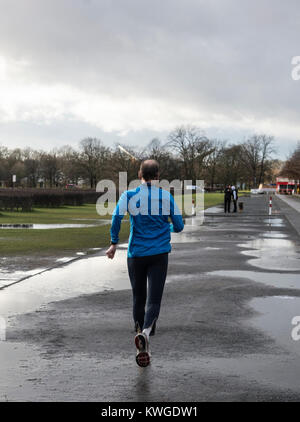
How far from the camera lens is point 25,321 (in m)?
7.14

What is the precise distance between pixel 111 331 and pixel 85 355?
1008 millimetres

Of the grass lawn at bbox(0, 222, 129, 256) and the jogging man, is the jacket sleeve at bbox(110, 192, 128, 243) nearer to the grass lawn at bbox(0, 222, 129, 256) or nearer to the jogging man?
the jogging man

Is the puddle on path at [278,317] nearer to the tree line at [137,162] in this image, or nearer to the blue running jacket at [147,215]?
the blue running jacket at [147,215]

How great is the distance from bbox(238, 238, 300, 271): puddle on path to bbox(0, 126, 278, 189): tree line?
53.6 meters

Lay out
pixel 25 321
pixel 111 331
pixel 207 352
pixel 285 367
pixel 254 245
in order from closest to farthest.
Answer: pixel 285 367 → pixel 207 352 → pixel 111 331 → pixel 25 321 → pixel 254 245

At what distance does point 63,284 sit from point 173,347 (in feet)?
13.5

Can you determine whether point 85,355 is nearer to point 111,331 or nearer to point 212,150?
point 111,331

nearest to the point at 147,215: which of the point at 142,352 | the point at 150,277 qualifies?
the point at 150,277

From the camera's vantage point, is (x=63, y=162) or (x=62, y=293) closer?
(x=62, y=293)

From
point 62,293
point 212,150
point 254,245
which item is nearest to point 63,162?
point 212,150

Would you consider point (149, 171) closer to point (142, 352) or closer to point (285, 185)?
point (142, 352)

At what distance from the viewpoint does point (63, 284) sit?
386 inches

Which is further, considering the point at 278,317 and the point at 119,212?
the point at 278,317

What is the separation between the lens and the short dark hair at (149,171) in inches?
222
